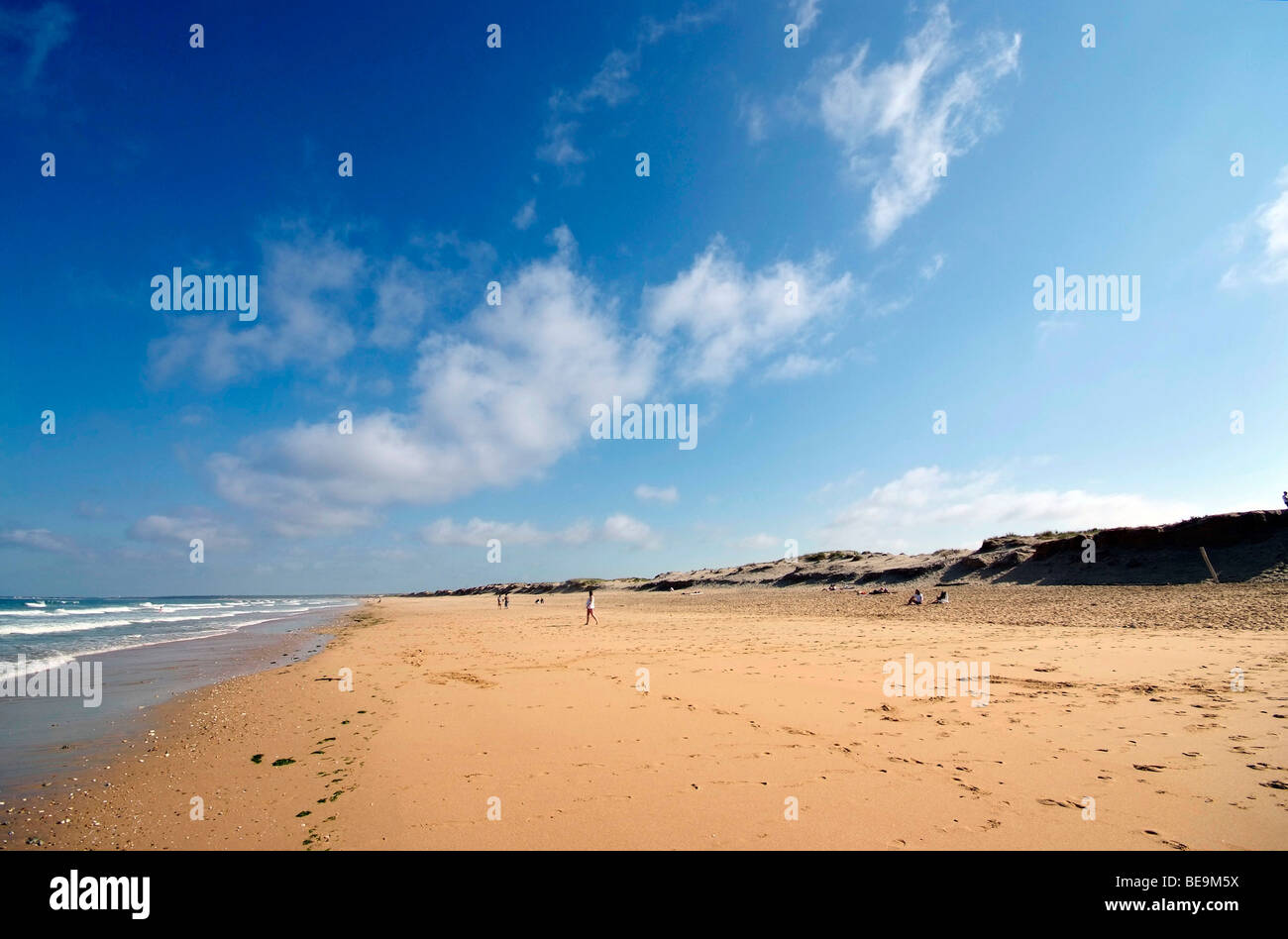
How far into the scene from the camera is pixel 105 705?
34.7 ft

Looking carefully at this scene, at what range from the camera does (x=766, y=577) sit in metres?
65.4

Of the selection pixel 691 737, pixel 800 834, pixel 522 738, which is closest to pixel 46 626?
pixel 522 738

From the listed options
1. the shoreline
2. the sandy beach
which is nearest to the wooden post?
the sandy beach

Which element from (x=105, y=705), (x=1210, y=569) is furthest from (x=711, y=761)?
(x=1210, y=569)

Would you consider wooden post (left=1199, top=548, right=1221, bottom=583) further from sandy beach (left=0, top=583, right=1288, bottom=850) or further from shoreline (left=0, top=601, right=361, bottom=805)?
shoreline (left=0, top=601, right=361, bottom=805)

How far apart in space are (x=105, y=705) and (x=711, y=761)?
487 inches

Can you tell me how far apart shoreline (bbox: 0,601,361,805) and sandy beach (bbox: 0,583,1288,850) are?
1.40 ft

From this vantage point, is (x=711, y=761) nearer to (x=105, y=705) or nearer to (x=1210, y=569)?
(x=105, y=705)

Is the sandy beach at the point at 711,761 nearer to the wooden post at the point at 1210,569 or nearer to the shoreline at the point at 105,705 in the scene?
the shoreline at the point at 105,705

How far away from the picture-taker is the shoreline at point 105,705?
7.11 metres

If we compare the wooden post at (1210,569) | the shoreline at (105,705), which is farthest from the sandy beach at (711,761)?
the wooden post at (1210,569)

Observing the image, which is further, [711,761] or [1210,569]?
[1210,569]
